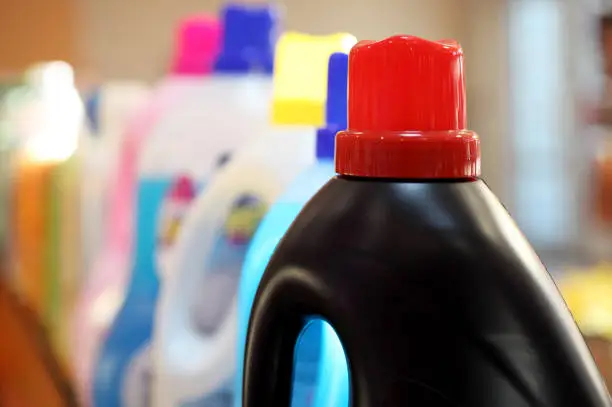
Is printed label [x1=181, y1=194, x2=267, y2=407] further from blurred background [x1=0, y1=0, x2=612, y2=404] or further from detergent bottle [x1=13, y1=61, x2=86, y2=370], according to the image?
blurred background [x1=0, y1=0, x2=612, y2=404]

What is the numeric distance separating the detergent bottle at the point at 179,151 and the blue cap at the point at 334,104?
13 centimetres

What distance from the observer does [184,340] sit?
423 mm

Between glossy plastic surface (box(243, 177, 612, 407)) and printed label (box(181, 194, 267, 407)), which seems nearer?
glossy plastic surface (box(243, 177, 612, 407))

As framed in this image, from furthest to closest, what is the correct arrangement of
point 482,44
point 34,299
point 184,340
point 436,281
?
1. point 482,44
2. point 34,299
3. point 184,340
4. point 436,281

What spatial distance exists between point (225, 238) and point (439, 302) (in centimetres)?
23

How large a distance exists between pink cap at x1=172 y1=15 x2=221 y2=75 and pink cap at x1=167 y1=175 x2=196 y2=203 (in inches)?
4.2

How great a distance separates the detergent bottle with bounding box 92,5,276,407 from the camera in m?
0.49

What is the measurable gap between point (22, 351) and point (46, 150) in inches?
8.5

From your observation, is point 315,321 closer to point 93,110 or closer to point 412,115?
point 412,115

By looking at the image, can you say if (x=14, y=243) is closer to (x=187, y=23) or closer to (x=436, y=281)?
(x=187, y=23)

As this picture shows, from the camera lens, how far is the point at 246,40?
0.51 meters

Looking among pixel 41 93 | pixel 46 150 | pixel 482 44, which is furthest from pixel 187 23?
pixel 482 44

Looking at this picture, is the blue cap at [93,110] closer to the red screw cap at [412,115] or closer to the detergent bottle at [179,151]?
the detergent bottle at [179,151]

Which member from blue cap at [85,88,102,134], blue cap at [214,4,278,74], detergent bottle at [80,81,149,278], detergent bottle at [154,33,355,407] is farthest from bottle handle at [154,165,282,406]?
blue cap at [85,88,102,134]
